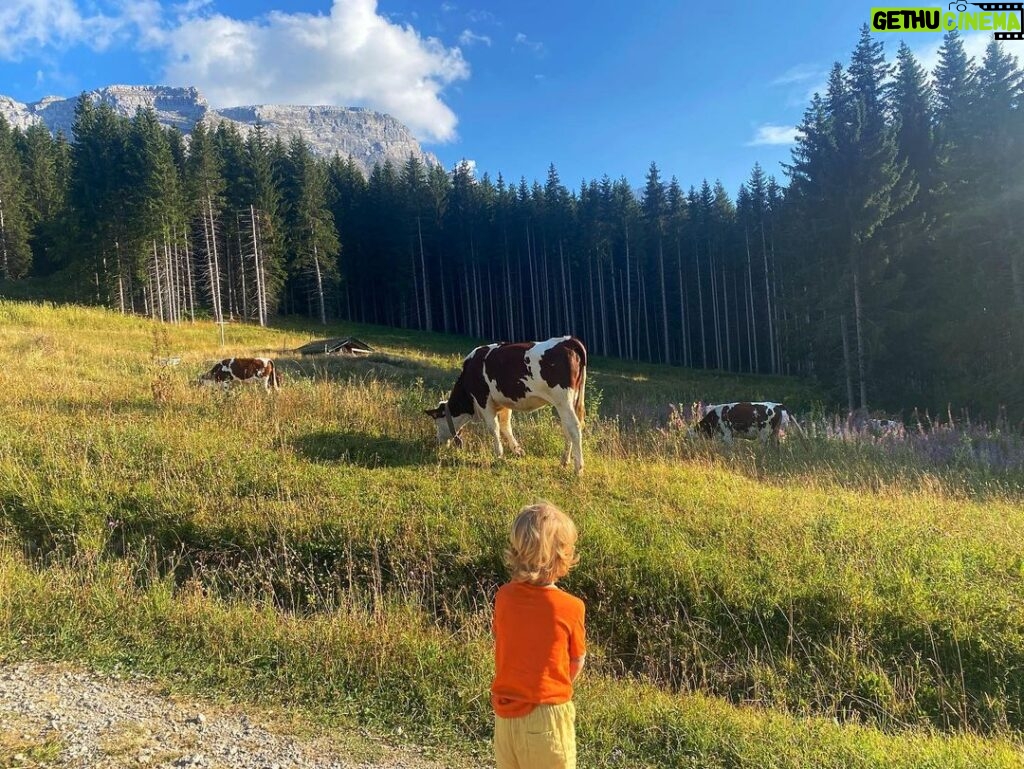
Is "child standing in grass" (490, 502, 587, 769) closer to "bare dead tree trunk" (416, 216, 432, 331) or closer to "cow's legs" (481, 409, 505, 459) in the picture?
"cow's legs" (481, 409, 505, 459)

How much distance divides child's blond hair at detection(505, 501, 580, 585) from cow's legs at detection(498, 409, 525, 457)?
6.83 meters

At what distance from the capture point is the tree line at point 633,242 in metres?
25.9

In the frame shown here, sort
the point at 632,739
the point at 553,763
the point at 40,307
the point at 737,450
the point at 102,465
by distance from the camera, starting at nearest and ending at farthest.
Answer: the point at 553,763
the point at 632,739
the point at 102,465
the point at 737,450
the point at 40,307

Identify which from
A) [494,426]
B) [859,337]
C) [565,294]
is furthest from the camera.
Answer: [565,294]

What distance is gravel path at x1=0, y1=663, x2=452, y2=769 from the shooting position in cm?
351

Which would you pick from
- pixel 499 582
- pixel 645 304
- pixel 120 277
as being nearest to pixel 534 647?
pixel 499 582

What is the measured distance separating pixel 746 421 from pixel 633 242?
4862 centimetres

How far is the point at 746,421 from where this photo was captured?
1471 cm

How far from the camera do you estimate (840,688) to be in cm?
489

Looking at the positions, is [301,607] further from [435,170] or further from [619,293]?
[435,170]

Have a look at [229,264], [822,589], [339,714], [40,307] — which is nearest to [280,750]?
[339,714]

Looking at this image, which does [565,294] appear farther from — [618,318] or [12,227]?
[12,227]

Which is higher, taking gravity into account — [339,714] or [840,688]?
[339,714]

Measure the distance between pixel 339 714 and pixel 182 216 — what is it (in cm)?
5336
